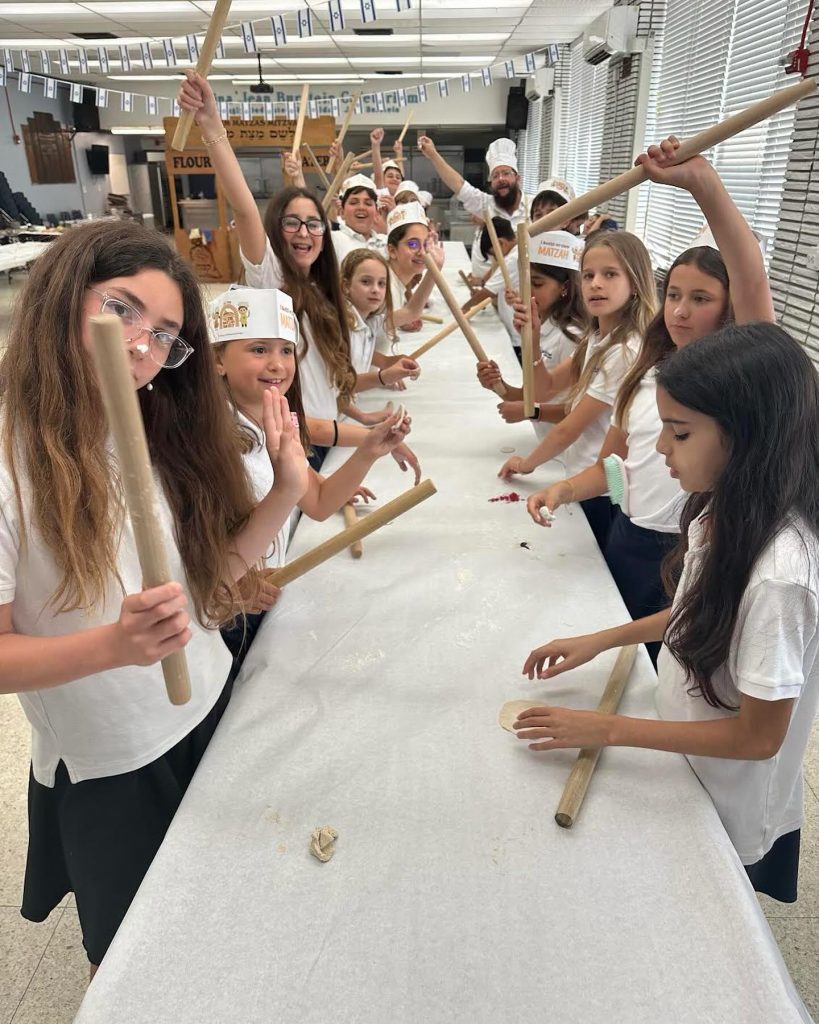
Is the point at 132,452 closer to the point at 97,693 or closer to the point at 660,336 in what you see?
the point at 97,693

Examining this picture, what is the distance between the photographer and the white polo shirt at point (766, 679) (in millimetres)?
862

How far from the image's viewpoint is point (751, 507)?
0.89 meters

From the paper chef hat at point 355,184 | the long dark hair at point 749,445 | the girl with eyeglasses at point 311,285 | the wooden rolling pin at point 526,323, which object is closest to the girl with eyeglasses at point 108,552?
the long dark hair at point 749,445

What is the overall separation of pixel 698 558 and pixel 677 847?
39 centimetres

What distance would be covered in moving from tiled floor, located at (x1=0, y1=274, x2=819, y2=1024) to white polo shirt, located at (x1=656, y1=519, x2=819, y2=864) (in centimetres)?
58

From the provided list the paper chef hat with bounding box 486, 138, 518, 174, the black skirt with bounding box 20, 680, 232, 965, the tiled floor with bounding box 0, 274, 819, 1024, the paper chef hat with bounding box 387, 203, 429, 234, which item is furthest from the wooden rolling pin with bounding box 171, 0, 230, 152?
the paper chef hat with bounding box 486, 138, 518, 174

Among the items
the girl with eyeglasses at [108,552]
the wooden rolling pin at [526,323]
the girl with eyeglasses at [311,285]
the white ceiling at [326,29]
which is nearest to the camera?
the girl with eyeglasses at [108,552]

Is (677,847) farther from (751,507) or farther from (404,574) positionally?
(404,574)

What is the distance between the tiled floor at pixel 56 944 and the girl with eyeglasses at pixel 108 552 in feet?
1.19

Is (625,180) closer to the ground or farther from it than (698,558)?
farther from it

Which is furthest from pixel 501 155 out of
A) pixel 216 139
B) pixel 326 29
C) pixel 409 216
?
pixel 216 139

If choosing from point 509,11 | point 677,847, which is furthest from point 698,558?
point 509,11

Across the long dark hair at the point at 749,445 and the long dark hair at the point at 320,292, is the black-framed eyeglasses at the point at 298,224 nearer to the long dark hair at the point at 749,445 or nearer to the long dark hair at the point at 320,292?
the long dark hair at the point at 320,292

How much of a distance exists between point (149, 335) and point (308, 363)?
1.46 metres
